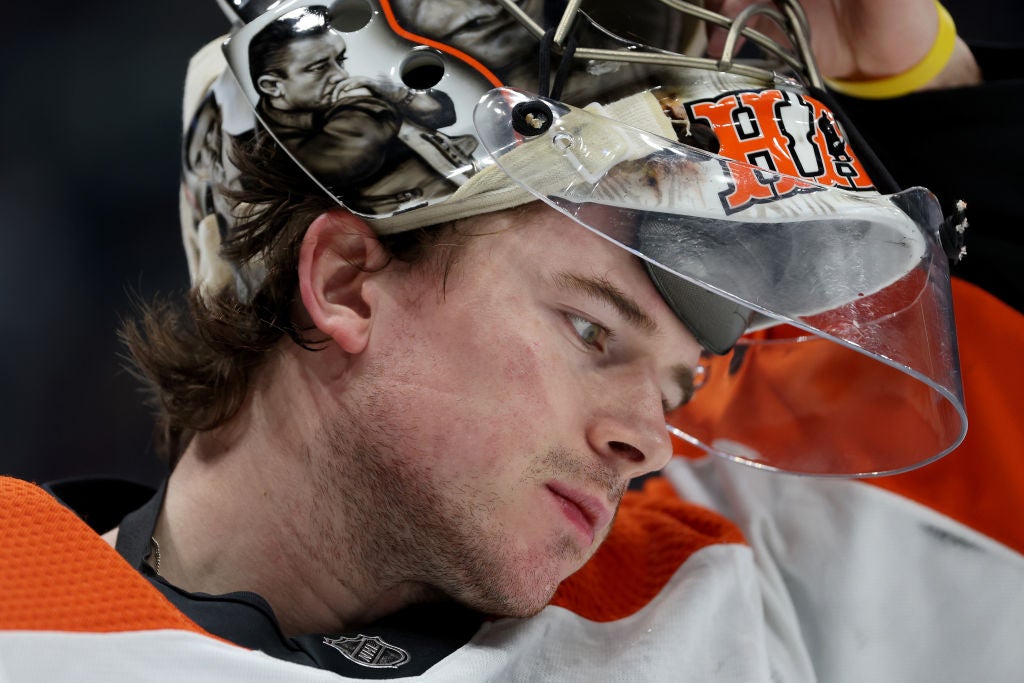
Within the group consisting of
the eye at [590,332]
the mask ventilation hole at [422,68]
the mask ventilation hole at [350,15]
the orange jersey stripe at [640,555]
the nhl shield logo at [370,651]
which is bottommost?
the orange jersey stripe at [640,555]

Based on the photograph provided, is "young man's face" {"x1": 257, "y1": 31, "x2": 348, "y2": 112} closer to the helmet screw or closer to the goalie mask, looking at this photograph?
the goalie mask

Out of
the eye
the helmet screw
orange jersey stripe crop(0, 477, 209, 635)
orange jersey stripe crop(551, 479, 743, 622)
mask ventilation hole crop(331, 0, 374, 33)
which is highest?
mask ventilation hole crop(331, 0, 374, 33)

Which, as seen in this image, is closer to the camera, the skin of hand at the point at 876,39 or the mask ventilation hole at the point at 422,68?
the mask ventilation hole at the point at 422,68

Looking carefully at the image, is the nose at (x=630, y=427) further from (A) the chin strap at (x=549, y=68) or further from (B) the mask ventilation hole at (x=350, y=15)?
(B) the mask ventilation hole at (x=350, y=15)

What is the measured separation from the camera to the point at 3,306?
1532mm

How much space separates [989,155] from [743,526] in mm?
512

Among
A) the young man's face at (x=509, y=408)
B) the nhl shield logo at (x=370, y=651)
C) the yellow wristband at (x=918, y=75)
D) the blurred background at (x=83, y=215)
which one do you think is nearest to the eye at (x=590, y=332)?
the young man's face at (x=509, y=408)

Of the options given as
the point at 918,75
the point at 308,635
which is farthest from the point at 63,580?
the point at 918,75

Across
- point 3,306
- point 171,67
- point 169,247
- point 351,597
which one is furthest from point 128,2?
point 351,597

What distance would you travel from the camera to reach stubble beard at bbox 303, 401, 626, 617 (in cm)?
93

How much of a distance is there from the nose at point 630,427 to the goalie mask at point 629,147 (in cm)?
8

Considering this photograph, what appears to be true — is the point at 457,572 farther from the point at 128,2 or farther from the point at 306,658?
the point at 128,2

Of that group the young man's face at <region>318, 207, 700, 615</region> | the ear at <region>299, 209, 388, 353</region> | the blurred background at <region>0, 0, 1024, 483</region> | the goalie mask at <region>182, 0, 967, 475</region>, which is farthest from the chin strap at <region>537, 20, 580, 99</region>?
the blurred background at <region>0, 0, 1024, 483</region>

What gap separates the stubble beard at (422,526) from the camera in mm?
926
